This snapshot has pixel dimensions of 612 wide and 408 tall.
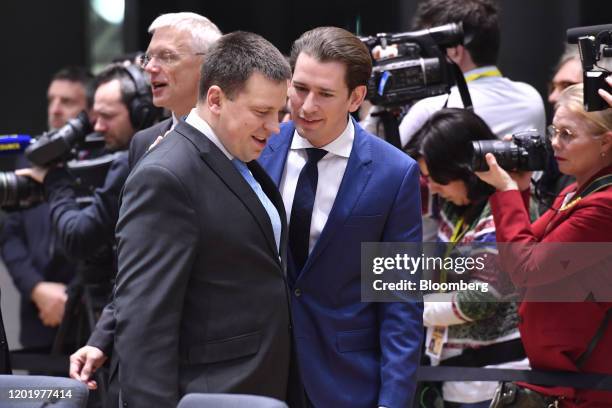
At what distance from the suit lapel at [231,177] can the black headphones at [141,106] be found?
6.39 ft

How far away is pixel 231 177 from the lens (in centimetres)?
281

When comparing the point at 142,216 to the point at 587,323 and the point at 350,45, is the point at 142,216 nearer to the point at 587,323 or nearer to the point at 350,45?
the point at 350,45

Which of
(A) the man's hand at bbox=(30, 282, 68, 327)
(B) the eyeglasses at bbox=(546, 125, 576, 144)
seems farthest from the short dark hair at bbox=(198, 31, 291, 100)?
(A) the man's hand at bbox=(30, 282, 68, 327)

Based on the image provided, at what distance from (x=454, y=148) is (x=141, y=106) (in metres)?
1.47

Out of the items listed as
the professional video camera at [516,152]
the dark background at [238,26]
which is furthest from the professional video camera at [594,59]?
the dark background at [238,26]

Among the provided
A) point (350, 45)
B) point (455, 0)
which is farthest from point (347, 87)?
point (455, 0)

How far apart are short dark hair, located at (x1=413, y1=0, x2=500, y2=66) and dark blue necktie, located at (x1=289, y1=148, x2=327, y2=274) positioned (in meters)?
1.64

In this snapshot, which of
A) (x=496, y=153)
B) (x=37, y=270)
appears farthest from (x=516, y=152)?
(x=37, y=270)

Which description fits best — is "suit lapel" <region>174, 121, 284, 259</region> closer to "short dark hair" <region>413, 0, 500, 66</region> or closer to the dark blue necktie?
the dark blue necktie

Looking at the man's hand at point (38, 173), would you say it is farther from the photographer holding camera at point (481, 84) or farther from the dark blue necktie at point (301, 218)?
the dark blue necktie at point (301, 218)

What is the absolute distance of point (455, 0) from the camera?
15.3 ft

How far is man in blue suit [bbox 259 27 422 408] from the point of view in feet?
10.3

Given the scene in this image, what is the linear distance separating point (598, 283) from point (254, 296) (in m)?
1.26

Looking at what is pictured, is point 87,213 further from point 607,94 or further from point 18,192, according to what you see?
point 607,94
